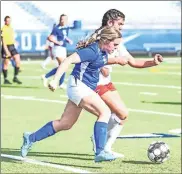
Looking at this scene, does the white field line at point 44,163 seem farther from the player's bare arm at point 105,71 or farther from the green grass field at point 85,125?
the player's bare arm at point 105,71

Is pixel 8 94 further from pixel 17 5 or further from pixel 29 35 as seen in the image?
pixel 17 5

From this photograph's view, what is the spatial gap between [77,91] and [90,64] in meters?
0.35

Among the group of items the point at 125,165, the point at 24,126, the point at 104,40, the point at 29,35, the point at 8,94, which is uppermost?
the point at 104,40

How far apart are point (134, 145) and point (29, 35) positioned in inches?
1075

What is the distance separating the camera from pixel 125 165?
8.12m

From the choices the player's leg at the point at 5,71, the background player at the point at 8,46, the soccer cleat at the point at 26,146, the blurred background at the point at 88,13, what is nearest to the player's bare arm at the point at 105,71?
the soccer cleat at the point at 26,146

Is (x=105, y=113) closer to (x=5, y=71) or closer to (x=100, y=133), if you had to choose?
(x=100, y=133)

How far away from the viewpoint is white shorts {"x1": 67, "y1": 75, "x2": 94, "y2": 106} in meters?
7.94

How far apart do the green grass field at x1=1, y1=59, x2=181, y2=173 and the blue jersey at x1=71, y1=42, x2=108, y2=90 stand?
103 cm

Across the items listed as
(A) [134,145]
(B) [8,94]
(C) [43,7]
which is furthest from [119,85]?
(C) [43,7]

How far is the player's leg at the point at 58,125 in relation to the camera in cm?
811

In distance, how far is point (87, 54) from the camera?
7.78 m

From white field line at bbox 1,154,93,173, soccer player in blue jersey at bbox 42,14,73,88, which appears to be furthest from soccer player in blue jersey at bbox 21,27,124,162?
soccer player in blue jersey at bbox 42,14,73,88

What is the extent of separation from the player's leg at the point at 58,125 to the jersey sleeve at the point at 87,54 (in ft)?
2.05
